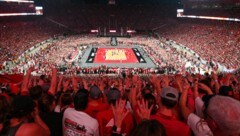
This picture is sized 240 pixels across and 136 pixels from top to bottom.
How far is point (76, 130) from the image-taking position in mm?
4184

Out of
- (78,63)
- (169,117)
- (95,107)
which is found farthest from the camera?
(78,63)

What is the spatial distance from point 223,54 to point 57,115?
131ft

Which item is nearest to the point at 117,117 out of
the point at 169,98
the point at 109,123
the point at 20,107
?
the point at 109,123

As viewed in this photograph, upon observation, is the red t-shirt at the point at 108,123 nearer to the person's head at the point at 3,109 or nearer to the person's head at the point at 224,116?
the person's head at the point at 3,109

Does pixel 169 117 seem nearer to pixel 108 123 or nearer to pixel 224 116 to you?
pixel 108 123

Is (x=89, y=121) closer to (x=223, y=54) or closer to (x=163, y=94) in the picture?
(x=163, y=94)

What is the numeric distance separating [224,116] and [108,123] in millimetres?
2104

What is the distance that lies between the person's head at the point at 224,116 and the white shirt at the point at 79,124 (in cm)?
174

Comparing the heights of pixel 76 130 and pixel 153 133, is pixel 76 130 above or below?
below

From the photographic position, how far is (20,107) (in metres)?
3.83

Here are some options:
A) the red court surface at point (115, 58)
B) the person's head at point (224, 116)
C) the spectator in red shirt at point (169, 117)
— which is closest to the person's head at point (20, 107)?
the spectator in red shirt at point (169, 117)

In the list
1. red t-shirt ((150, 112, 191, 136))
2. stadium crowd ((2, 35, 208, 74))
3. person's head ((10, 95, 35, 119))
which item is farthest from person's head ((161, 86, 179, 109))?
stadium crowd ((2, 35, 208, 74))

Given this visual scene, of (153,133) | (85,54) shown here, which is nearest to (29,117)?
(153,133)

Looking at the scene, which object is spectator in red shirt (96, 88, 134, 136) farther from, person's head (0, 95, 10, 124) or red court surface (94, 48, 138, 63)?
red court surface (94, 48, 138, 63)
